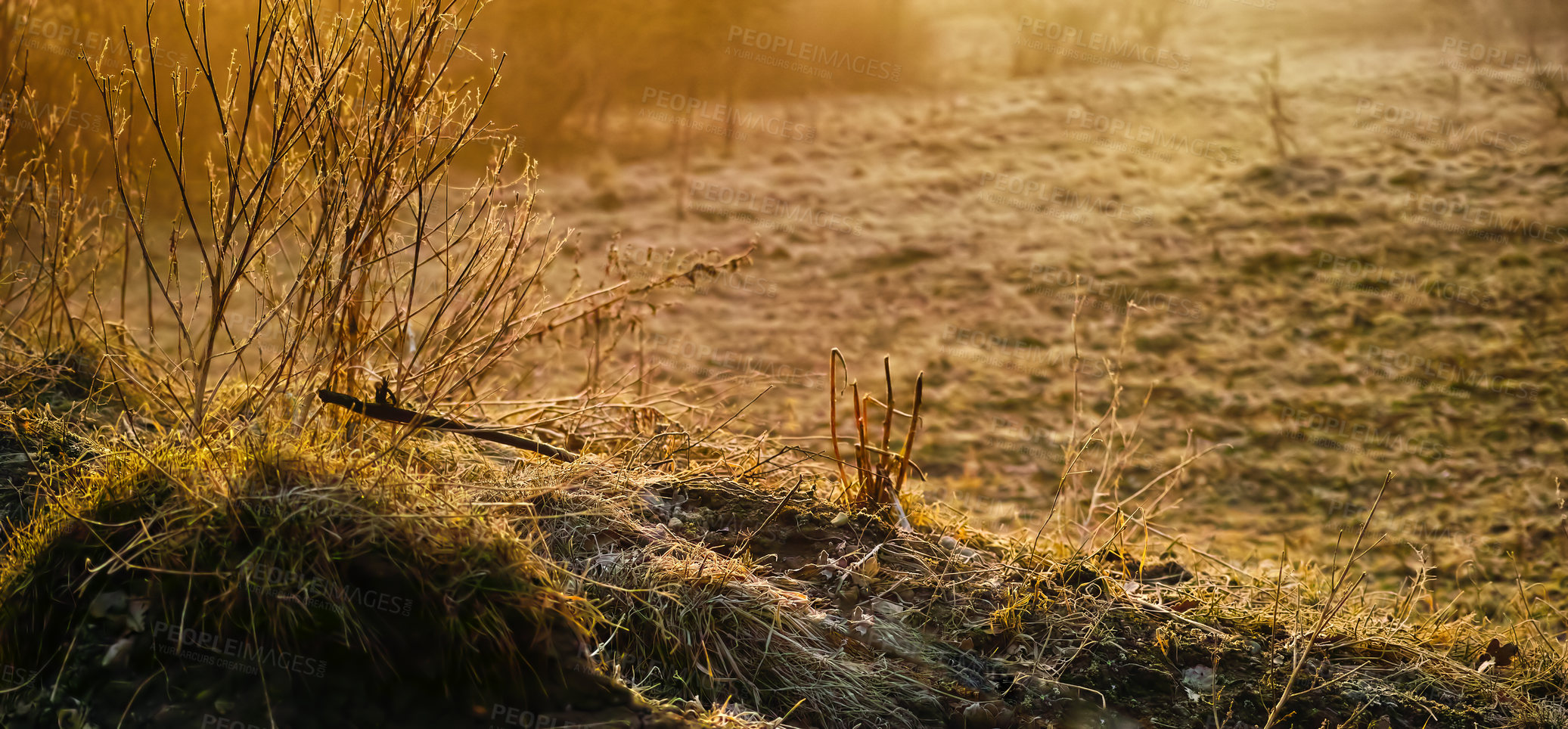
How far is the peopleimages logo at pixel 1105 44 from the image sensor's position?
30.3ft

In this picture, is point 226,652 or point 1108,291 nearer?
point 226,652

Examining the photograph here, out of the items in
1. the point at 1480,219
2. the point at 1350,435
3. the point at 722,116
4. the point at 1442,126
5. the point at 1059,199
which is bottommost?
the point at 1350,435

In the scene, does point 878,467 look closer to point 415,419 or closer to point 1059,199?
point 415,419

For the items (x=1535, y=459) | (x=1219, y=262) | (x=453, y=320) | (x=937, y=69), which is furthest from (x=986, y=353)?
(x=453, y=320)

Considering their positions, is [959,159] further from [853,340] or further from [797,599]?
[797,599]

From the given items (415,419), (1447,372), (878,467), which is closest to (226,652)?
(415,419)

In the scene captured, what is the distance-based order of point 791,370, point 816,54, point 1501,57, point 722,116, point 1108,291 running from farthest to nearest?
point 816,54 < point 722,116 < point 1501,57 < point 1108,291 < point 791,370

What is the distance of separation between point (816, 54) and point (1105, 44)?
9.67ft

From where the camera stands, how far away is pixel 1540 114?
794cm

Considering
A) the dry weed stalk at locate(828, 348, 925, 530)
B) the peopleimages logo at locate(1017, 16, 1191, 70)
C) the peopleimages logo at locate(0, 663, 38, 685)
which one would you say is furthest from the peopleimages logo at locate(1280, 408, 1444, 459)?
the peopleimages logo at locate(0, 663, 38, 685)

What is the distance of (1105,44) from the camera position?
933 centimetres

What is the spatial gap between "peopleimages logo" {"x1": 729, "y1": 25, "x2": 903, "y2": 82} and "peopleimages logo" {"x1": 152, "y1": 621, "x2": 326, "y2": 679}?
815cm

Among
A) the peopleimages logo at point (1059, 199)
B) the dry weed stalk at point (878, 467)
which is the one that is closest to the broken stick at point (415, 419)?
the dry weed stalk at point (878, 467)

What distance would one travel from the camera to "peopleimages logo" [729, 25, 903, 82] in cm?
902
